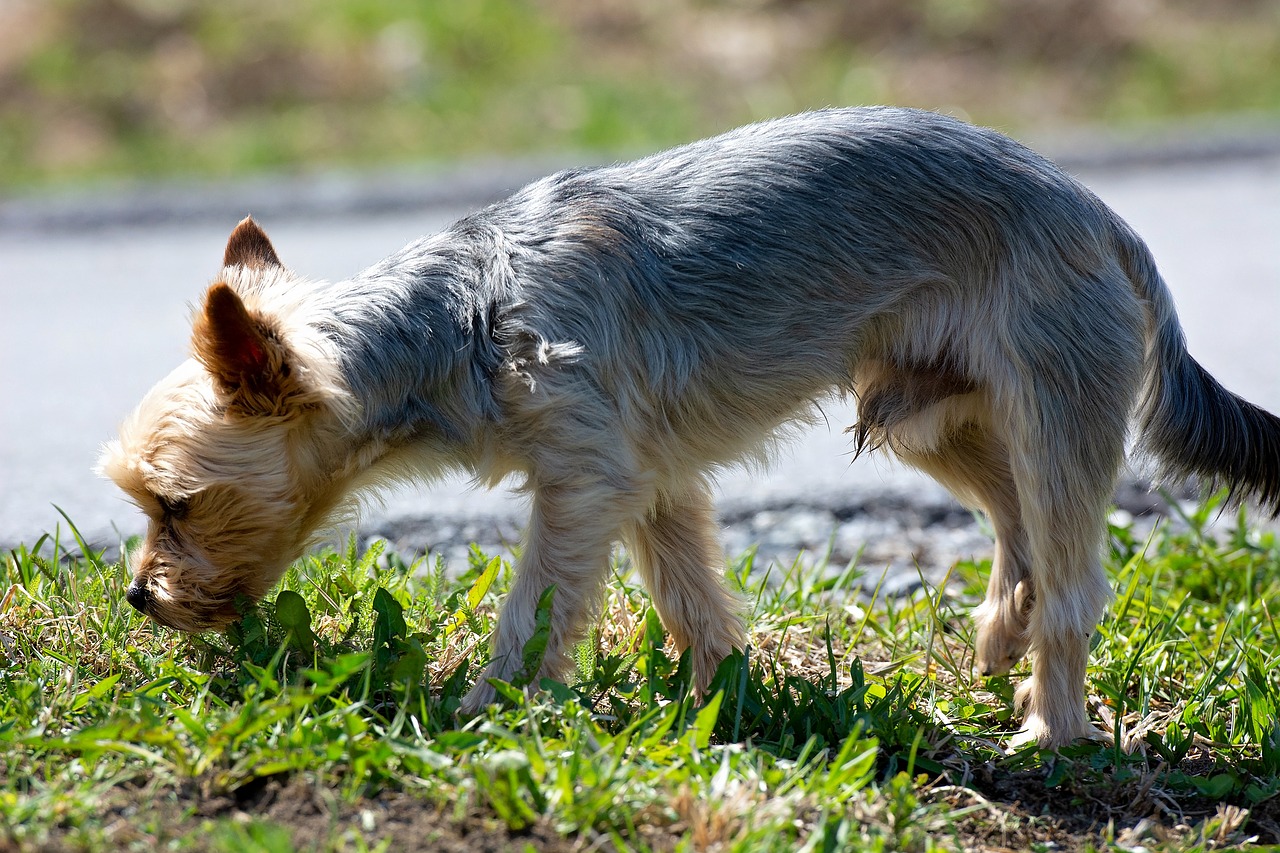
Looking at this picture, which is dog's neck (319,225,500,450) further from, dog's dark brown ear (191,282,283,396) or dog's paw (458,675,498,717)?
dog's paw (458,675,498,717)

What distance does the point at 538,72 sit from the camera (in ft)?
44.9

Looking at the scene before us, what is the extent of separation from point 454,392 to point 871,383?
1.24 m

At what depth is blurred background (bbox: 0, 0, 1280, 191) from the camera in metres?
12.6

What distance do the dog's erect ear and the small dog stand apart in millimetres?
11

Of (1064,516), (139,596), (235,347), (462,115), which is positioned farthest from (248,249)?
(462,115)

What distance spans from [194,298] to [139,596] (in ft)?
17.0

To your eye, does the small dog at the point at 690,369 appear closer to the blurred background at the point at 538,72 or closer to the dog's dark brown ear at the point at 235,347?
the dog's dark brown ear at the point at 235,347

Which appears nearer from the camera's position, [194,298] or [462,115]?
[194,298]

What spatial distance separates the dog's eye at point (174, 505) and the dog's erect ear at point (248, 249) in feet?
2.31

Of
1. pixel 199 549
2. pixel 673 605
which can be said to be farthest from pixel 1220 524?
pixel 199 549

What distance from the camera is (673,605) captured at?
3.83 meters

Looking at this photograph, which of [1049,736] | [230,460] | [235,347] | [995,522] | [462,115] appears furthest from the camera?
[462,115]

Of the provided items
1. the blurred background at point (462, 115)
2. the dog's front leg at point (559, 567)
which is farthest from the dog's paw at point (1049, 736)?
the blurred background at point (462, 115)

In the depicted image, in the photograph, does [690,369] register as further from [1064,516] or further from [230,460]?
[230,460]
